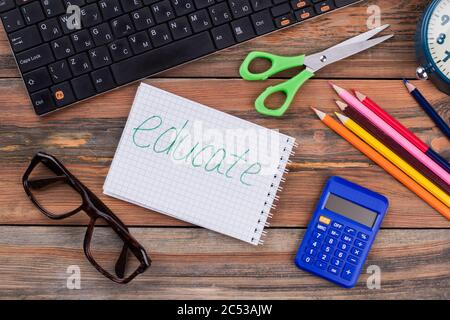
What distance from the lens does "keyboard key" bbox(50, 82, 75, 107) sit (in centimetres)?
82

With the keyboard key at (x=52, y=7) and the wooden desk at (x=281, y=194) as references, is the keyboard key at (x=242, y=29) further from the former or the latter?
the keyboard key at (x=52, y=7)

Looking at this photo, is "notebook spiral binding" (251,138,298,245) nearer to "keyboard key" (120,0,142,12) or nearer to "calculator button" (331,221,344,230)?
"calculator button" (331,221,344,230)

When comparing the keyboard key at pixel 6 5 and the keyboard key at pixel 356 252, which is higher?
the keyboard key at pixel 6 5

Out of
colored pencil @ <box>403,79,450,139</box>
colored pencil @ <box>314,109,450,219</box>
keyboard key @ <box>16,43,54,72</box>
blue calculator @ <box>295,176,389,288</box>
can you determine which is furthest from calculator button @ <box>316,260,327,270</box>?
keyboard key @ <box>16,43,54,72</box>

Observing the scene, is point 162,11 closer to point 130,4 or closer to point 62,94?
point 130,4

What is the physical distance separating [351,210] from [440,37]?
27 cm

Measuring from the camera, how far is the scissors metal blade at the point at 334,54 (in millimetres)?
842

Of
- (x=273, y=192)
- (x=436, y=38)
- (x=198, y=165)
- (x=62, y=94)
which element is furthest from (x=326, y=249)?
(x=62, y=94)

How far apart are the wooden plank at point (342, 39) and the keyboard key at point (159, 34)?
52 mm

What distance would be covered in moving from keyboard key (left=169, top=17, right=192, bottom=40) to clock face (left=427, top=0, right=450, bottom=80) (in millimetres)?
341

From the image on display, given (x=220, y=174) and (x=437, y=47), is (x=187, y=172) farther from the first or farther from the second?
(x=437, y=47)

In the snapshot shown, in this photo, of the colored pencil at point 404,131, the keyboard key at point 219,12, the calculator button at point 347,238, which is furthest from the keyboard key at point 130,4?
the calculator button at point 347,238
